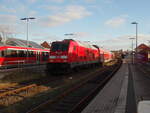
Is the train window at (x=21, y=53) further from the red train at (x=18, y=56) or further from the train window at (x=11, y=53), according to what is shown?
the train window at (x=11, y=53)

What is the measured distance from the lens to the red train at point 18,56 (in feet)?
83.4

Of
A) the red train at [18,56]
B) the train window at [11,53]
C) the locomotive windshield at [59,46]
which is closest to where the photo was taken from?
the locomotive windshield at [59,46]

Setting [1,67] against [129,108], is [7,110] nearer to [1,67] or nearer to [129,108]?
[129,108]

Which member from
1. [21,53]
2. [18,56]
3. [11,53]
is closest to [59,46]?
[11,53]

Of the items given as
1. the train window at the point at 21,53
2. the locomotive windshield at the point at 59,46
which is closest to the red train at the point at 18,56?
the train window at the point at 21,53

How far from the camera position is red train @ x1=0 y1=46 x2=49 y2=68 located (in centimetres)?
2542

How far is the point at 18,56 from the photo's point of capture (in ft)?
94.1

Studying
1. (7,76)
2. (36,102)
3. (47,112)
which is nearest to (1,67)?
(7,76)

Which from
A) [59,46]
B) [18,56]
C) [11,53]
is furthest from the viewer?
[18,56]

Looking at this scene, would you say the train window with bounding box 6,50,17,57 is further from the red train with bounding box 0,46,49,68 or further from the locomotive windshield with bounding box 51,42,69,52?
the locomotive windshield with bounding box 51,42,69,52

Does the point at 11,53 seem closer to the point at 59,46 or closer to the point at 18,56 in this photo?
the point at 18,56

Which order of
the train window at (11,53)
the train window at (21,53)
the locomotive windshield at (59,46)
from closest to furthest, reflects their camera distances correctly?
1. the locomotive windshield at (59,46)
2. the train window at (11,53)
3. the train window at (21,53)

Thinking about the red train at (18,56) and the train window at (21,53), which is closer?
the red train at (18,56)

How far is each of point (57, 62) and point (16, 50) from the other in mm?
10203
